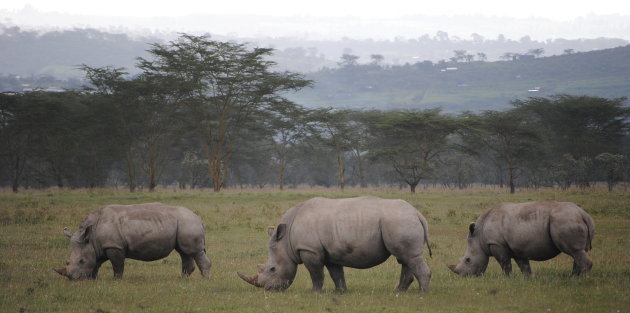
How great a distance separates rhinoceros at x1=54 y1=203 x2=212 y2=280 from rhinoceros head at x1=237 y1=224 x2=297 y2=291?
6.78 ft

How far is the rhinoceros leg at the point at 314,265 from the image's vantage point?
11852mm

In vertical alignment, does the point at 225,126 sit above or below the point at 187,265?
below

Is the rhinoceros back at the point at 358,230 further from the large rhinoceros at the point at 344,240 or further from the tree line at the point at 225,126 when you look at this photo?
the tree line at the point at 225,126

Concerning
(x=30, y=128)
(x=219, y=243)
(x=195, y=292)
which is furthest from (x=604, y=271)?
(x=30, y=128)

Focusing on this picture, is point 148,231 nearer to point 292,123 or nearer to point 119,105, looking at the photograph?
point 119,105

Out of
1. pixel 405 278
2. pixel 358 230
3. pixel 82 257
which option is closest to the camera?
pixel 358 230

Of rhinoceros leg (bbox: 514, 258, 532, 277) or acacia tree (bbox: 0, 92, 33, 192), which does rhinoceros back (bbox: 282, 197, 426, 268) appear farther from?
acacia tree (bbox: 0, 92, 33, 192)

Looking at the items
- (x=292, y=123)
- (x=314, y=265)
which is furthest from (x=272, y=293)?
(x=292, y=123)

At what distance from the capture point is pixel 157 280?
1368 cm

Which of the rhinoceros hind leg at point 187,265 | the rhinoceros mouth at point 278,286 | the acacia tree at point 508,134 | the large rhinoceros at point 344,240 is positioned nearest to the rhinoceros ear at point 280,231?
the large rhinoceros at point 344,240

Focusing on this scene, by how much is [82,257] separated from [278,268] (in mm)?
3897

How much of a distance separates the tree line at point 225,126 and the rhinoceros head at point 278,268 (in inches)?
1410

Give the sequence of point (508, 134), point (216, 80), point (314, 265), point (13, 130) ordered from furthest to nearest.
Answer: point (508, 134)
point (13, 130)
point (216, 80)
point (314, 265)

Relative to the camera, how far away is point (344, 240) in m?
11.6
